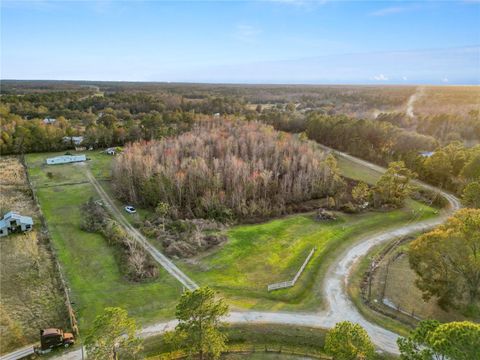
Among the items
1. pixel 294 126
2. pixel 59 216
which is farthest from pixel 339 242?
pixel 294 126

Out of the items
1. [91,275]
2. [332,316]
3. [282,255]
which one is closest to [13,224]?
[91,275]

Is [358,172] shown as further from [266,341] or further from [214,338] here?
[214,338]

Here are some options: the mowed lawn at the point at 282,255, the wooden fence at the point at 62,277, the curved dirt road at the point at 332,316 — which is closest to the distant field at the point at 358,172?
the mowed lawn at the point at 282,255

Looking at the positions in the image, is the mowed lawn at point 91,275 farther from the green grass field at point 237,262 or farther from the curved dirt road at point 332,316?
the curved dirt road at point 332,316

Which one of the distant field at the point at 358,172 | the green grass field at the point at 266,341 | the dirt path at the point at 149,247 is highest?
the distant field at the point at 358,172

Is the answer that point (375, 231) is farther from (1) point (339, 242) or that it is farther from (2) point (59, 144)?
(2) point (59, 144)
